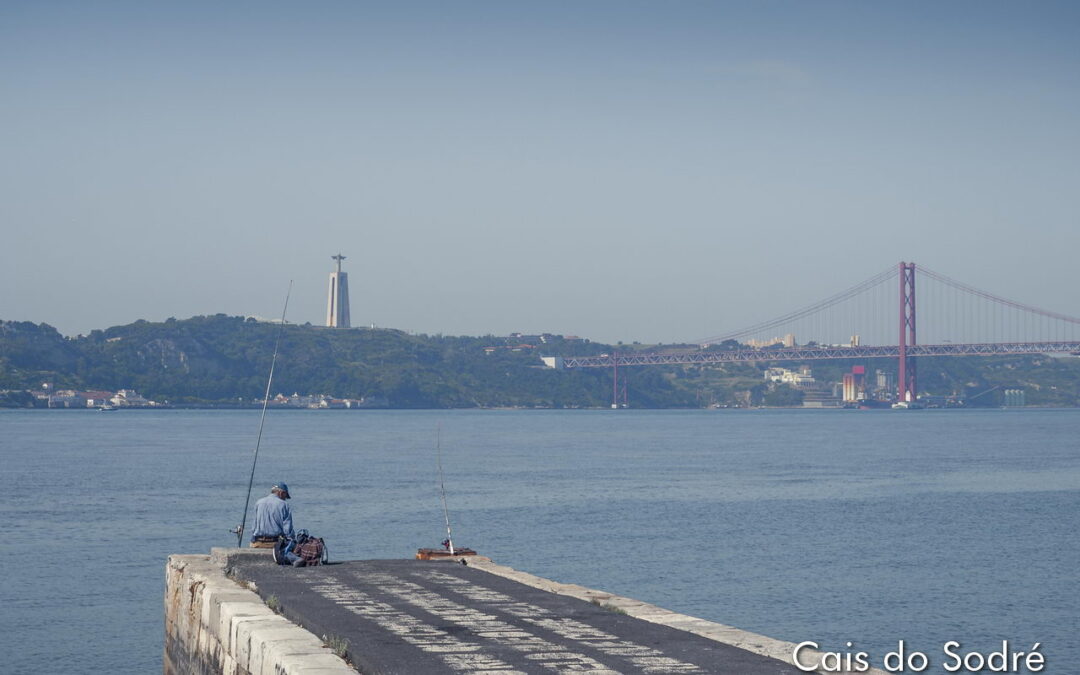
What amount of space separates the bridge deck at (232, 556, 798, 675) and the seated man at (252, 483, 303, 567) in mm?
741

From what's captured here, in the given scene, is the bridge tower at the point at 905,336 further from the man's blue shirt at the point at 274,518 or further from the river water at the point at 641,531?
the man's blue shirt at the point at 274,518

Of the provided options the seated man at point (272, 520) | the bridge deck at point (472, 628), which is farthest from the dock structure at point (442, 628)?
the seated man at point (272, 520)

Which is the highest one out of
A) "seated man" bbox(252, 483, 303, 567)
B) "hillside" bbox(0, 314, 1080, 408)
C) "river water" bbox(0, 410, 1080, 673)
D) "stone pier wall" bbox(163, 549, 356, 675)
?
"hillside" bbox(0, 314, 1080, 408)

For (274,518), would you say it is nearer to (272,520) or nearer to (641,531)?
(272,520)

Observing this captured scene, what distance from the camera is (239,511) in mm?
34312

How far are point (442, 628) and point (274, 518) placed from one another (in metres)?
4.70

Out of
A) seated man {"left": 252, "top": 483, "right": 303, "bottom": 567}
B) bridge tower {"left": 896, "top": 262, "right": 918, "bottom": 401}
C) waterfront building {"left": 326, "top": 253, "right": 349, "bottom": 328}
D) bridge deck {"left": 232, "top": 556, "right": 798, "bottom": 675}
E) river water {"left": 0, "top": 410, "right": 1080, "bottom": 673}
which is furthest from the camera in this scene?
waterfront building {"left": 326, "top": 253, "right": 349, "bottom": 328}

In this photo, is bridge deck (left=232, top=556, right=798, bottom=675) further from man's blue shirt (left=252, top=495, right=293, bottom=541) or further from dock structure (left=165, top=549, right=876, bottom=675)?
man's blue shirt (left=252, top=495, right=293, bottom=541)

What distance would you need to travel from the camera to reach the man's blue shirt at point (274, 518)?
559 inches

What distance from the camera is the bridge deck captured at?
8719mm

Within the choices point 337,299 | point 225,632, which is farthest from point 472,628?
point 337,299

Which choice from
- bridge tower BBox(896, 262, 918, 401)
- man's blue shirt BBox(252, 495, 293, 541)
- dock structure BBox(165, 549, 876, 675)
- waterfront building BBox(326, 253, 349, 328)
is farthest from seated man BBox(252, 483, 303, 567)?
waterfront building BBox(326, 253, 349, 328)

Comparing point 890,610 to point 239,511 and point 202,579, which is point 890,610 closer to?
point 202,579

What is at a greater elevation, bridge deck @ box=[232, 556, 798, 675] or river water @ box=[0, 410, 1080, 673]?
bridge deck @ box=[232, 556, 798, 675]
